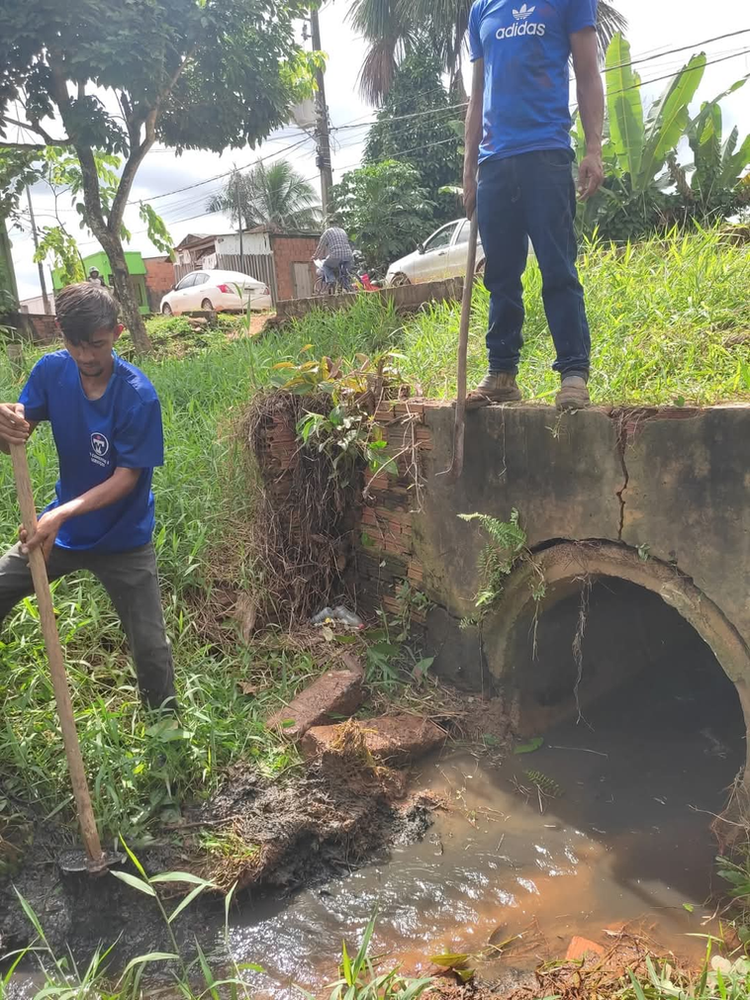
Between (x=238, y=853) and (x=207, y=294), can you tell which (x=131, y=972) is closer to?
(x=238, y=853)

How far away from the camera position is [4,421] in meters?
2.55

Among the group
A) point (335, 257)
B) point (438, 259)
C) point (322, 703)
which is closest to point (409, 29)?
point (438, 259)

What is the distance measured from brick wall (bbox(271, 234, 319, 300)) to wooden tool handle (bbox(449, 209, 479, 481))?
19724mm

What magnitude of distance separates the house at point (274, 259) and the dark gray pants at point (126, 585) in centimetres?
1885

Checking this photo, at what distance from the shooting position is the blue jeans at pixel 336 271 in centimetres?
904

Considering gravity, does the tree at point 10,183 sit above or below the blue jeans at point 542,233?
above

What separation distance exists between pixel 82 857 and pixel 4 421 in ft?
5.45

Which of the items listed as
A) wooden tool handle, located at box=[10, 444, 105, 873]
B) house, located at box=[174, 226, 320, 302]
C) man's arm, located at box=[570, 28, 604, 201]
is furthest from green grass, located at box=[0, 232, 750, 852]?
house, located at box=[174, 226, 320, 302]

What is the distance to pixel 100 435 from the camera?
2.79 metres

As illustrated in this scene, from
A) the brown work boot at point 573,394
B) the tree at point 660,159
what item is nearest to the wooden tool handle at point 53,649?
the brown work boot at point 573,394

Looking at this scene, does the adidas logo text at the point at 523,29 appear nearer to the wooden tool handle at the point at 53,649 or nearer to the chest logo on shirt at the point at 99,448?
the chest logo on shirt at the point at 99,448

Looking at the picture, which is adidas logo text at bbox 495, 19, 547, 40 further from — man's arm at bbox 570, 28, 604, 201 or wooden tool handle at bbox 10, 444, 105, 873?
wooden tool handle at bbox 10, 444, 105, 873

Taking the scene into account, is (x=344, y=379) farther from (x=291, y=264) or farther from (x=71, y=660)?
(x=291, y=264)

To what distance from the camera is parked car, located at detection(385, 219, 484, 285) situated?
10.3m
